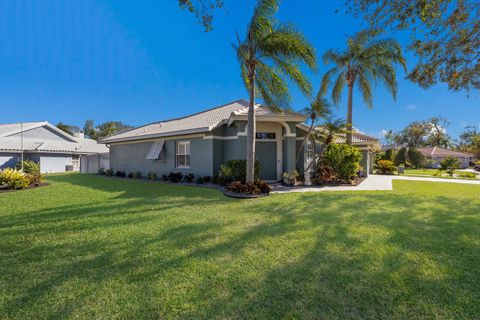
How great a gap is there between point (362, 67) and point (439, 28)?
1157 cm

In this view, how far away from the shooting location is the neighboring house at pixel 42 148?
81.5 ft

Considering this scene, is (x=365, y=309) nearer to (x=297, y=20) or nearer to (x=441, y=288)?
(x=441, y=288)

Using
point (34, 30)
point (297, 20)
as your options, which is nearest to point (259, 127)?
point (297, 20)

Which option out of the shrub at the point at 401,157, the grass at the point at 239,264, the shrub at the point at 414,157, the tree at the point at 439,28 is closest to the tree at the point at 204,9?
the tree at the point at 439,28

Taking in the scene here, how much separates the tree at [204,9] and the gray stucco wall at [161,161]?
29.4ft

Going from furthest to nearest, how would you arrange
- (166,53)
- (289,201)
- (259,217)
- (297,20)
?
1. (166,53)
2. (297,20)
3. (289,201)
4. (259,217)

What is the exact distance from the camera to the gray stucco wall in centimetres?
1466

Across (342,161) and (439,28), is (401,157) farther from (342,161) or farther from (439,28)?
(439,28)

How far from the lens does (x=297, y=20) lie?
10.1 metres

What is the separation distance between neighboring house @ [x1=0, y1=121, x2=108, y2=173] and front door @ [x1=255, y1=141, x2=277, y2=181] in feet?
85.0

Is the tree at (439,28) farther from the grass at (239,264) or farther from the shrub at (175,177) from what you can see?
the shrub at (175,177)

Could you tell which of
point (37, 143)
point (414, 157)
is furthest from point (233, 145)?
point (414, 157)

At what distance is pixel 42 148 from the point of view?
2658 centimetres

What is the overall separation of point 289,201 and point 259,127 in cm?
643
